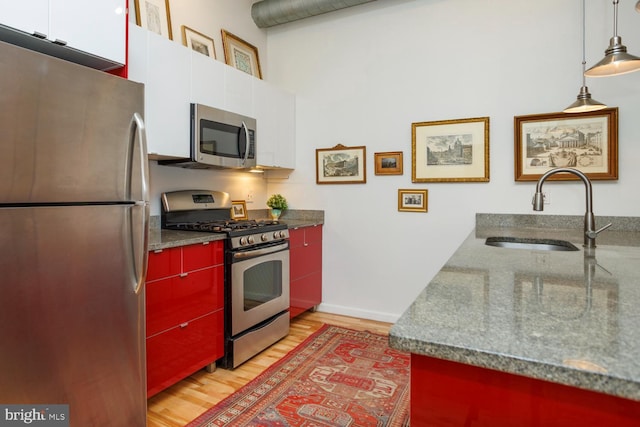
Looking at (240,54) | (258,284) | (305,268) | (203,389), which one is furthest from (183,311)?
(240,54)

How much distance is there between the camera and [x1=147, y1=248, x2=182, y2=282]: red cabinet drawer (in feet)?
6.25

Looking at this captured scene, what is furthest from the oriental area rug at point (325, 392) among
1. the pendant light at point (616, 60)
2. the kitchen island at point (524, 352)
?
the pendant light at point (616, 60)

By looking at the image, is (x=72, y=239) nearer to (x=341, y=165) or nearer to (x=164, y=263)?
(x=164, y=263)

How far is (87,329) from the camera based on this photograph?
1.45 m

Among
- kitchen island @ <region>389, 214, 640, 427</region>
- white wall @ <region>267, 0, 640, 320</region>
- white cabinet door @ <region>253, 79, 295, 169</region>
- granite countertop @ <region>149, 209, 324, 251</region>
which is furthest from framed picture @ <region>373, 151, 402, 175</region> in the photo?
kitchen island @ <region>389, 214, 640, 427</region>

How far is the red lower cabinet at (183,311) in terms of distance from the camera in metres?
1.94

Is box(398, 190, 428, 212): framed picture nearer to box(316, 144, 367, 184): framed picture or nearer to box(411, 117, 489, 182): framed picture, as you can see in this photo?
box(411, 117, 489, 182): framed picture

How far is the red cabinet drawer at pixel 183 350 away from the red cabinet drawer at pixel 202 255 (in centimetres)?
34

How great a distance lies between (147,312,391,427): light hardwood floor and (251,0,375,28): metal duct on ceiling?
2.96m

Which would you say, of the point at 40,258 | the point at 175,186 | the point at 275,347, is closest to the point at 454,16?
the point at 175,186

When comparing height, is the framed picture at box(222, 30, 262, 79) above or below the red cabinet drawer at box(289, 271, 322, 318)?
above

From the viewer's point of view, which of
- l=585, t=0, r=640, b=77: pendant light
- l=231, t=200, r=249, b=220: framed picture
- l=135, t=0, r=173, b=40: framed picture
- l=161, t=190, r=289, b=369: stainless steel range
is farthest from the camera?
l=231, t=200, r=249, b=220: framed picture

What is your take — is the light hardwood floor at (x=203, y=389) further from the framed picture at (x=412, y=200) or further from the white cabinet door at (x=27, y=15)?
the white cabinet door at (x=27, y=15)

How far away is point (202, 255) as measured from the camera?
2219 millimetres
